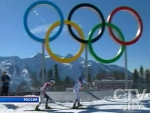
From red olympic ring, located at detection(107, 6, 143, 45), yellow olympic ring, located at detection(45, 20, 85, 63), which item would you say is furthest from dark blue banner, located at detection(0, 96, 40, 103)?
red olympic ring, located at detection(107, 6, 143, 45)

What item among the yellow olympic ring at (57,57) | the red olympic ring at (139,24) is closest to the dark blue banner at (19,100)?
the yellow olympic ring at (57,57)

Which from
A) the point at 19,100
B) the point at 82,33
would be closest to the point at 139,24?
the point at 82,33

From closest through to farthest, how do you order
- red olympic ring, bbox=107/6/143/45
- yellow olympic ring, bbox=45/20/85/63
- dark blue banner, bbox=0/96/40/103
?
dark blue banner, bbox=0/96/40/103, yellow olympic ring, bbox=45/20/85/63, red olympic ring, bbox=107/6/143/45

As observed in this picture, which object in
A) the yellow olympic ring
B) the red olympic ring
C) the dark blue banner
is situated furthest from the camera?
the red olympic ring

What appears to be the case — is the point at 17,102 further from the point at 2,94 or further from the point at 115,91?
the point at 115,91

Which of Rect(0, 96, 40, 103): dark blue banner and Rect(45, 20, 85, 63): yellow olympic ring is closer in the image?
Rect(0, 96, 40, 103): dark blue banner

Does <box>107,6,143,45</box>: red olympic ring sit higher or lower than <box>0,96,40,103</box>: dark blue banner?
higher

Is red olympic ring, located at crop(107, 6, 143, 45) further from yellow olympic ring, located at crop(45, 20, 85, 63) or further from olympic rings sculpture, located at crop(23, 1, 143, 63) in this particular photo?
yellow olympic ring, located at crop(45, 20, 85, 63)

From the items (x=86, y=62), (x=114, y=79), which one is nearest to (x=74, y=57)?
(x=86, y=62)

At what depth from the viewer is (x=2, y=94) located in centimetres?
1678

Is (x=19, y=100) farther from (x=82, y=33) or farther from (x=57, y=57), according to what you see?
(x=82, y=33)

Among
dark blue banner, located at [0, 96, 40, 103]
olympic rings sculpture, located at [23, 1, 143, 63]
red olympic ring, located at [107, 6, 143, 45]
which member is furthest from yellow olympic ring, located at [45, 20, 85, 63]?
dark blue banner, located at [0, 96, 40, 103]

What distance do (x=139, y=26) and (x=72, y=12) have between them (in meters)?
4.45

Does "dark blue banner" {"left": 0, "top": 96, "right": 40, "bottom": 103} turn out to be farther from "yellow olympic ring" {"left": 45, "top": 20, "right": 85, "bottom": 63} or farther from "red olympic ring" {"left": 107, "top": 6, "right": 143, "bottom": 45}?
"red olympic ring" {"left": 107, "top": 6, "right": 143, "bottom": 45}
